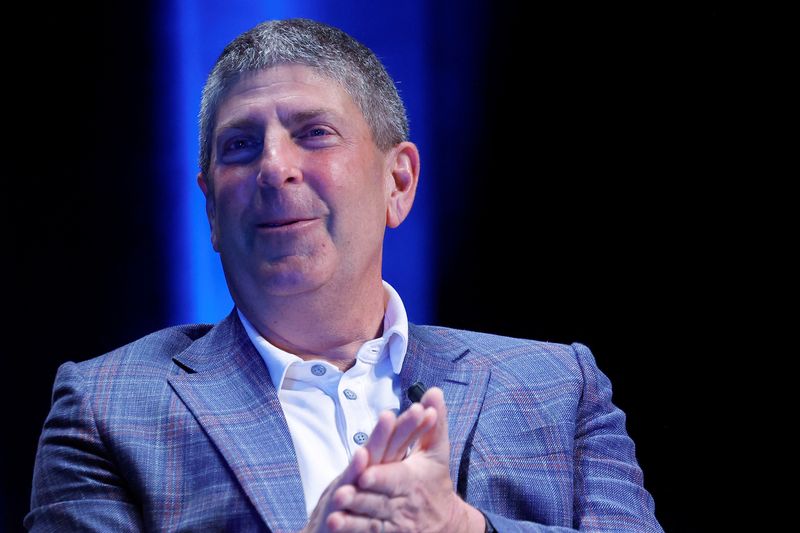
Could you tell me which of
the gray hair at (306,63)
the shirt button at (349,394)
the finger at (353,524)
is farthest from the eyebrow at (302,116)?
the finger at (353,524)

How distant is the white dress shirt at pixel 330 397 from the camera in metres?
1.83

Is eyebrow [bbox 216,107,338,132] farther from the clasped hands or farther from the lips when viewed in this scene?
the clasped hands

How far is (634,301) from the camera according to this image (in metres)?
2.67

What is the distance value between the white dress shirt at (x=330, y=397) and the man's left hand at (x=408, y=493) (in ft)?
1.07

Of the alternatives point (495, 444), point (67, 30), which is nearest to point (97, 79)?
point (67, 30)

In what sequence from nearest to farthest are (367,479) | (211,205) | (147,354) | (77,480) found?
(367,479) < (77,480) < (147,354) < (211,205)

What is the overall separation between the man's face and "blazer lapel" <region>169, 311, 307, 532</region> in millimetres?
140

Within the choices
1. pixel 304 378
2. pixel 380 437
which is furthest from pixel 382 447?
pixel 304 378

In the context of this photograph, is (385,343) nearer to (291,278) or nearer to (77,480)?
(291,278)

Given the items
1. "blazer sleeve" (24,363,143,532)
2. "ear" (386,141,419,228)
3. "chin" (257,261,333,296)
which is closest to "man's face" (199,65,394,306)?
"chin" (257,261,333,296)

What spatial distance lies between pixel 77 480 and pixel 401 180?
0.96 m

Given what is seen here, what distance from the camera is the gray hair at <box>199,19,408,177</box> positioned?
6.75 ft

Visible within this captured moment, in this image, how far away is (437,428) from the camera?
1495 mm

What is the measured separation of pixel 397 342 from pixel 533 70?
1.07 m
